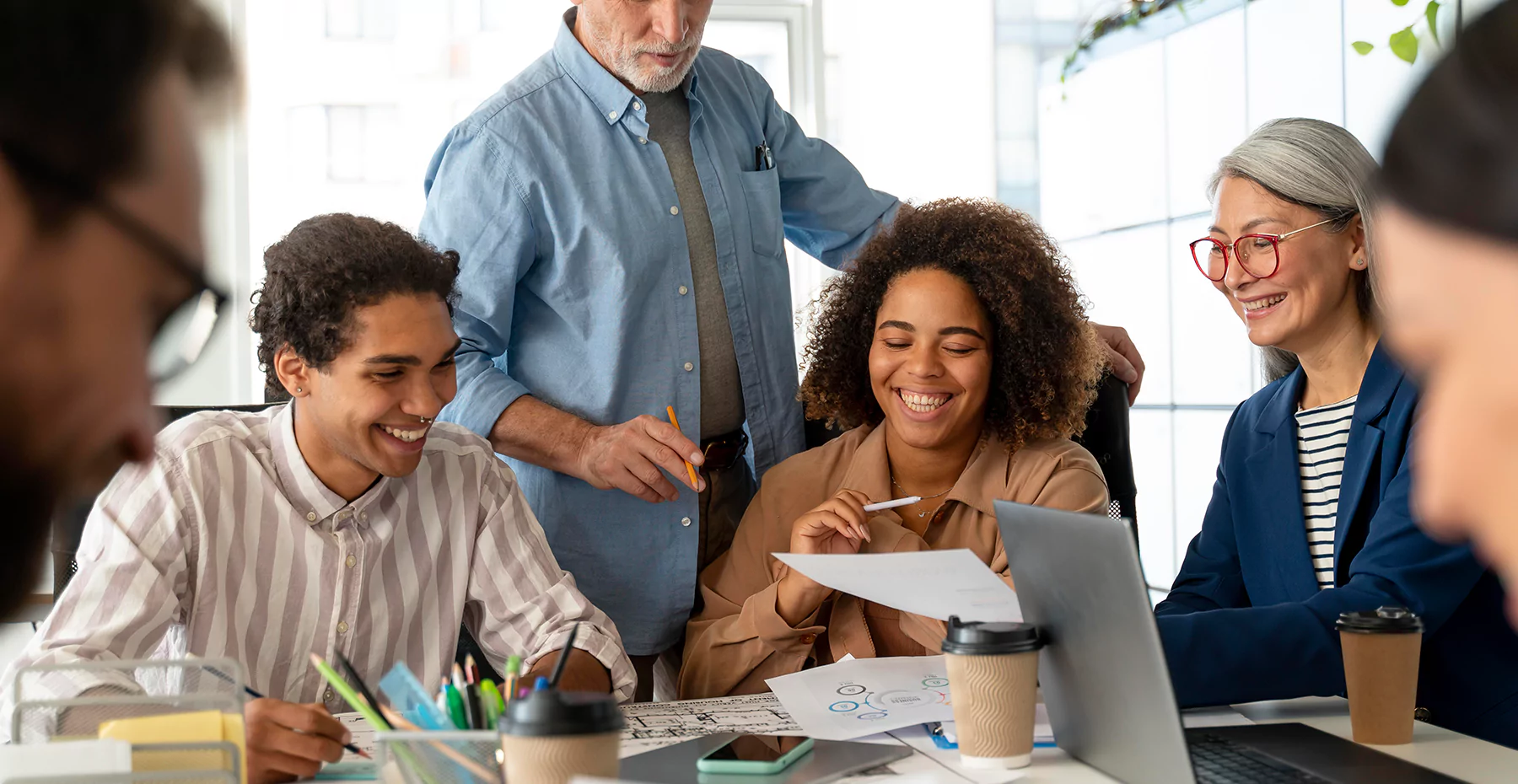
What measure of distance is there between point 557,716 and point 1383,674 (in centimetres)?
82

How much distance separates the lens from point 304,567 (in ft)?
5.58

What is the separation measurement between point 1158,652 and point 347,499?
3.86ft

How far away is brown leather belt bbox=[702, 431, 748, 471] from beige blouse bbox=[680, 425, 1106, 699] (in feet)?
0.38

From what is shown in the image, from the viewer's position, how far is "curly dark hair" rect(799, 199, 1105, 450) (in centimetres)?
205

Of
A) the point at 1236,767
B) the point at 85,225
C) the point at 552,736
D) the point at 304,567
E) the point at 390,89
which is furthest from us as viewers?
the point at 390,89

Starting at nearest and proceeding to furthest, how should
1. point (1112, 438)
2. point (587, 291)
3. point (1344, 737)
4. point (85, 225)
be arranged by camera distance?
1. point (85, 225)
2. point (1344, 737)
3. point (587, 291)
4. point (1112, 438)

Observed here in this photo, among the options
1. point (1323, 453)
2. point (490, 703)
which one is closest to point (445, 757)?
point (490, 703)

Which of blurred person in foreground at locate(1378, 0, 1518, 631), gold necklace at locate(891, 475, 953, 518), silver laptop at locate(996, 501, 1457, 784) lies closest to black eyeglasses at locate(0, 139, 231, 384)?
blurred person in foreground at locate(1378, 0, 1518, 631)

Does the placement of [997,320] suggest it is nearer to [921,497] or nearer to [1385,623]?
[921,497]

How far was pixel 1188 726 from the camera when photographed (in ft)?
4.26

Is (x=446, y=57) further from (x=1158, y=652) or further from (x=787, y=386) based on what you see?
(x=1158, y=652)

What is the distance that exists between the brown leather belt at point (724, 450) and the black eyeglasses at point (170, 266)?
1.64 metres

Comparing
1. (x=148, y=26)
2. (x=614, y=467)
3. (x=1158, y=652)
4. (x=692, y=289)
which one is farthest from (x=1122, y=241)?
(x=148, y=26)

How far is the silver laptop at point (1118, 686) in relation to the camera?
100 cm
